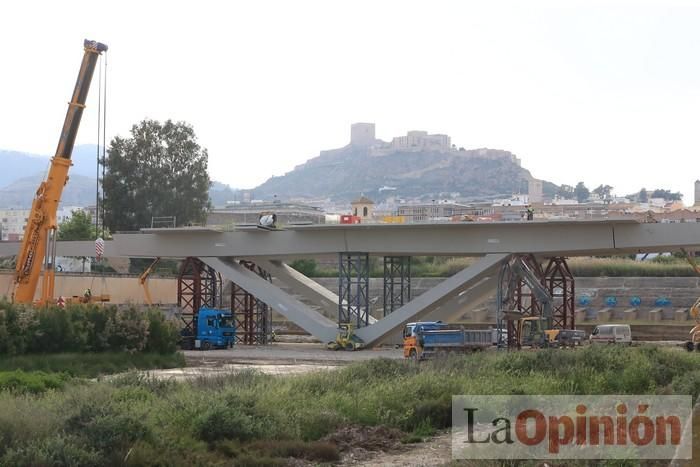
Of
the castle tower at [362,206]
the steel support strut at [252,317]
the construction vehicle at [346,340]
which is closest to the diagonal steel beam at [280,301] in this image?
the construction vehicle at [346,340]

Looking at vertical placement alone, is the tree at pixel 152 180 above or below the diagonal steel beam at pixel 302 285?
above

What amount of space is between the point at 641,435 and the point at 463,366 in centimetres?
1315

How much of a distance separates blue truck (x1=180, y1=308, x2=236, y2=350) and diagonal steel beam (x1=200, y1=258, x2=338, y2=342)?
8.01 feet

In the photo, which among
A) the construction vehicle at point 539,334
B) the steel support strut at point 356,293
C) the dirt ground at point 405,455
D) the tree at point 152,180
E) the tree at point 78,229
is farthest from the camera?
the tree at point 78,229

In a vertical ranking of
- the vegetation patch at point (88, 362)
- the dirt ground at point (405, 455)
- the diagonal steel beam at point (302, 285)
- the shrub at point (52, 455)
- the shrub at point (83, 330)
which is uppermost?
the diagonal steel beam at point (302, 285)

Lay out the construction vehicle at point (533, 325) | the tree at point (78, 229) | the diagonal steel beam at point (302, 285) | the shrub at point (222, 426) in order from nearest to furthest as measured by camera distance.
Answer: the shrub at point (222, 426) → the construction vehicle at point (533, 325) → the diagonal steel beam at point (302, 285) → the tree at point (78, 229)

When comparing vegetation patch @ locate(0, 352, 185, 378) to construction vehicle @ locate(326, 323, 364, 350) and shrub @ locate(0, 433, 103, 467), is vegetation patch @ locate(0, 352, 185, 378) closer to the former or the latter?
construction vehicle @ locate(326, 323, 364, 350)

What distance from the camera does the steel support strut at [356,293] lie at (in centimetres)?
5844

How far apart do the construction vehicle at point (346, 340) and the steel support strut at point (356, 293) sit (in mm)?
860

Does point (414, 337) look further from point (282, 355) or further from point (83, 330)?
point (83, 330)

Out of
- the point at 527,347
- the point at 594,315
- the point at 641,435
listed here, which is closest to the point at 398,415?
the point at 641,435

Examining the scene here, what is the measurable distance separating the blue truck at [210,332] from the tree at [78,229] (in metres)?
45.1

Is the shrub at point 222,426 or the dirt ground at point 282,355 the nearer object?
the shrub at point 222,426

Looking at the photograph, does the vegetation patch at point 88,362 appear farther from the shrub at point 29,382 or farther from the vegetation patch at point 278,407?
the vegetation patch at point 278,407
